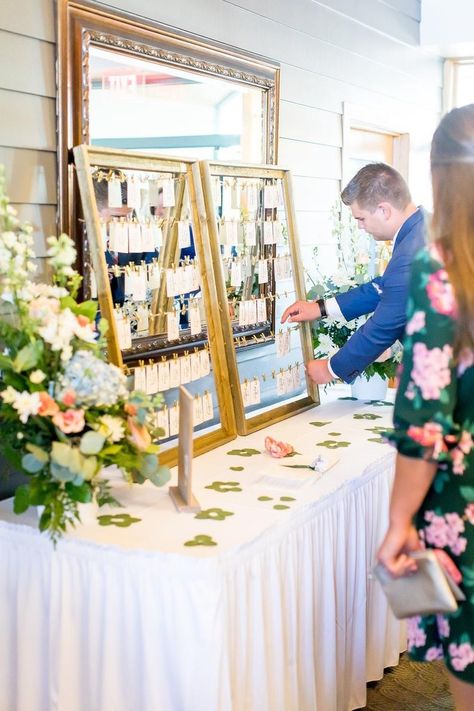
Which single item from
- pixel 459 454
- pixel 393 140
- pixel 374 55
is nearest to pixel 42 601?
pixel 459 454

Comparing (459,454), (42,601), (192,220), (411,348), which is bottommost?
(42,601)

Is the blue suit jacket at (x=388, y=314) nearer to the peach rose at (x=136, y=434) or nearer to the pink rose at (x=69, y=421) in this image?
the peach rose at (x=136, y=434)

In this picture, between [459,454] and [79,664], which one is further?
[79,664]

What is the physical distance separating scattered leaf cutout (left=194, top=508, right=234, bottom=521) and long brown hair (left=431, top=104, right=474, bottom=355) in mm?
813

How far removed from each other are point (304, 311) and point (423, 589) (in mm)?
1790

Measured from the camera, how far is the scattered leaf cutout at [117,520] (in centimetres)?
217

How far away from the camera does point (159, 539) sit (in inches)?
81.4

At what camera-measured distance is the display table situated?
6.45 feet

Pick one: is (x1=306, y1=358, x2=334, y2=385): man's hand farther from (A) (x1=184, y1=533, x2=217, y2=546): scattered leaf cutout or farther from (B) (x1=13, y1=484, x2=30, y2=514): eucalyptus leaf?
(B) (x1=13, y1=484, x2=30, y2=514): eucalyptus leaf

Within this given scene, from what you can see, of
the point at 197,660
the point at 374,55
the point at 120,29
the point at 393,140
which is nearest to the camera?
the point at 197,660

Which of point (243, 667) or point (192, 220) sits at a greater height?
point (192, 220)

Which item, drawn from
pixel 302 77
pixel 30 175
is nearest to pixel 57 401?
pixel 30 175

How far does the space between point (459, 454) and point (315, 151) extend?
8.26 feet

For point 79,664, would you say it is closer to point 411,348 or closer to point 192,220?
point 411,348
